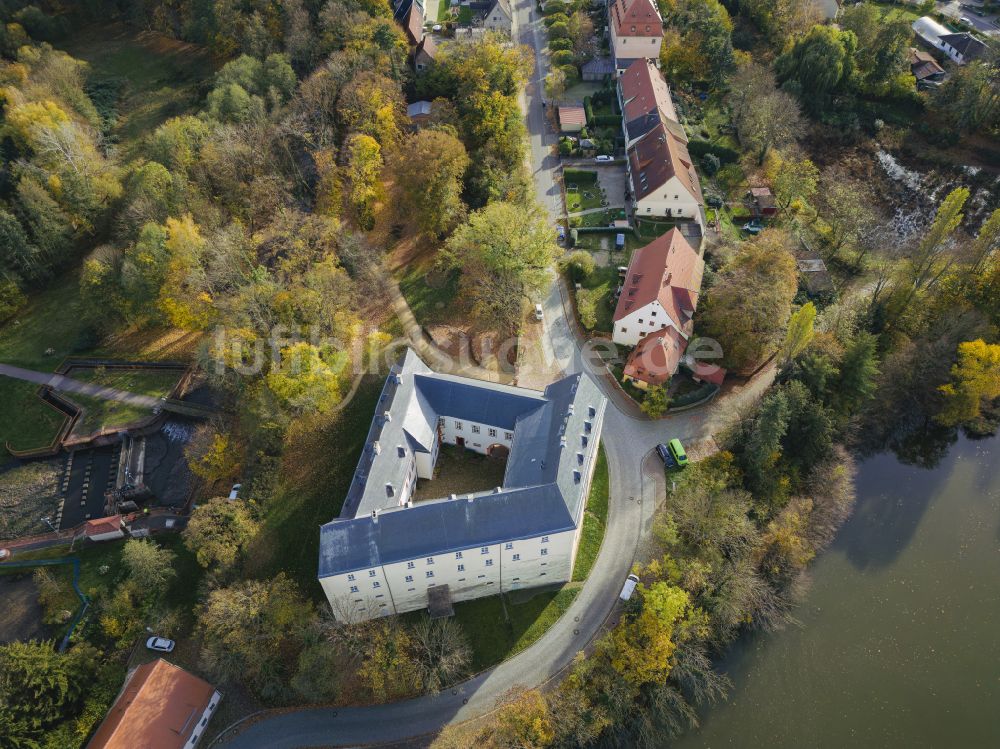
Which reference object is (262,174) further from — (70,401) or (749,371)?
(749,371)

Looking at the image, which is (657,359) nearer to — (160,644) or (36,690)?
(160,644)

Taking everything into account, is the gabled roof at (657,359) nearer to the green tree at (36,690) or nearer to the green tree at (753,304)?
the green tree at (753,304)

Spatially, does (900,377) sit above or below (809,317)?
below

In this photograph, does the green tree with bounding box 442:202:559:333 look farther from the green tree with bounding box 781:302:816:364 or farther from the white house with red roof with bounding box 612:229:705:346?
the green tree with bounding box 781:302:816:364

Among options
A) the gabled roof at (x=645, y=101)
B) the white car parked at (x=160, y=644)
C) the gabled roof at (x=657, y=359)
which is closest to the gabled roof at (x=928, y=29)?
the gabled roof at (x=645, y=101)

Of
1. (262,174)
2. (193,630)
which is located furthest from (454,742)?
(262,174)

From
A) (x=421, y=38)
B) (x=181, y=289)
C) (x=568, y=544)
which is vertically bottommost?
(x=568, y=544)
